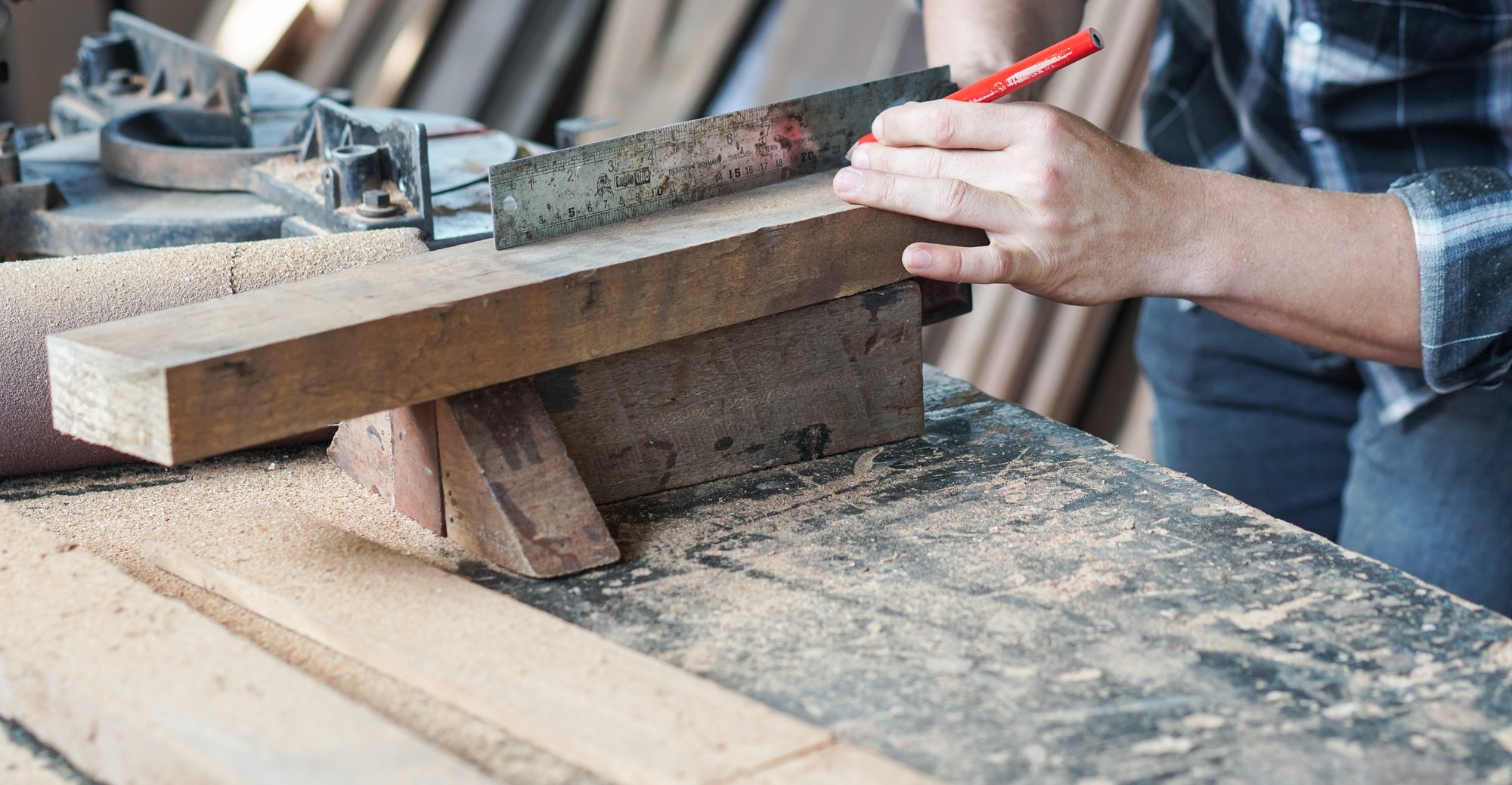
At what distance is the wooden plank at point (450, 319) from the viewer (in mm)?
966

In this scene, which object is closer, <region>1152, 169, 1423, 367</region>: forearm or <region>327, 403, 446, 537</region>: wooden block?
<region>327, 403, 446, 537</region>: wooden block

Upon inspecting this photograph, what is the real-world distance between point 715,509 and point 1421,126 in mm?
1211

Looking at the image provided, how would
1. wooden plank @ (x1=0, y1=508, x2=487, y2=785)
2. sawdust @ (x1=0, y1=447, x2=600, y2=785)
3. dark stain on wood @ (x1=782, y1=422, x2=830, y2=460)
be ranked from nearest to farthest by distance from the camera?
wooden plank @ (x1=0, y1=508, x2=487, y2=785) → sawdust @ (x1=0, y1=447, x2=600, y2=785) → dark stain on wood @ (x1=782, y1=422, x2=830, y2=460)

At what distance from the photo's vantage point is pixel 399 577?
1100mm

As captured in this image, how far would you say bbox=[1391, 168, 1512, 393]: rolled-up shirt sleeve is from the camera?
4.70ft

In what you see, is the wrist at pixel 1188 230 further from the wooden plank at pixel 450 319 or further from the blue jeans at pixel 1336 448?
the blue jeans at pixel 1336 448

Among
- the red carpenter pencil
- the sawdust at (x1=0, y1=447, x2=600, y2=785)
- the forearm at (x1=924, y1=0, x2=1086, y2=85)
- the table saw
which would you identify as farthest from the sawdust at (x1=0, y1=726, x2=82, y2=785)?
the forearm at (x1=924, y1=0, x2=1086, y2=85)

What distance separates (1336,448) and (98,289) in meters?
1.90

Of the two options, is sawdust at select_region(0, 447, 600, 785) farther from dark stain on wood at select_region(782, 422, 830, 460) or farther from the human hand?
the human hand

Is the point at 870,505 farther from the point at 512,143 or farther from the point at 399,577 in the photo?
the point at 512,143

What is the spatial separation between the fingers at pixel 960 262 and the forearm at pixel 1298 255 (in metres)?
0.20

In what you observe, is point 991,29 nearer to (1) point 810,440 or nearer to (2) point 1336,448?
(1) point 810,440

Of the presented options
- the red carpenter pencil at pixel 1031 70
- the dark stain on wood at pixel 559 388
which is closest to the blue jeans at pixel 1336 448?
the red carpenter pencil at pixel 1031 70

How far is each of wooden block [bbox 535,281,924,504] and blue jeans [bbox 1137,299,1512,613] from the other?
36.7 inches
